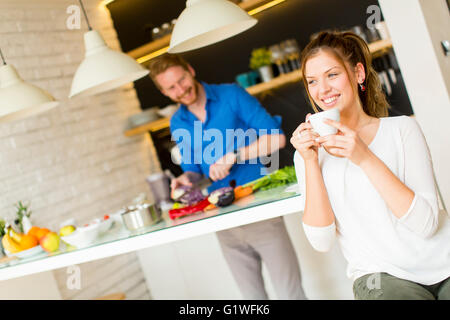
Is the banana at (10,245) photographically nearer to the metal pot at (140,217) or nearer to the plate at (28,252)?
the plate at (28,252)

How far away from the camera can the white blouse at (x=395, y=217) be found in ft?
4.31

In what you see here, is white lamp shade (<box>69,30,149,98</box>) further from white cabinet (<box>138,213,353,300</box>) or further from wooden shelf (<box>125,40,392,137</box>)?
wooden shelf (<box>125,40,392,137</box>)

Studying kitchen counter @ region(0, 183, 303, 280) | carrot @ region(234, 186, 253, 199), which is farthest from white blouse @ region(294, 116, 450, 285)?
carrot @ region(234, 186, 253, 199)

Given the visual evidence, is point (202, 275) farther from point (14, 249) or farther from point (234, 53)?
point (234, 53)

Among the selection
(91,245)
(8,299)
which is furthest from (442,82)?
(8,299)

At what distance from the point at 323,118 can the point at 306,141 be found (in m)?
0.09

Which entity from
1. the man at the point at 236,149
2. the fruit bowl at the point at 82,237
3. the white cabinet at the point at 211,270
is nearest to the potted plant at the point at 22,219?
the fruit bowl at the point at 82,237

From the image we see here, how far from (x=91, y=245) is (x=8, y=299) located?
36.1 inches

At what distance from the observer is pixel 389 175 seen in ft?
4.20

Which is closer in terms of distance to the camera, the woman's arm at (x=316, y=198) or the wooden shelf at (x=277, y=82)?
the woman's arm at (x=316, y=198)

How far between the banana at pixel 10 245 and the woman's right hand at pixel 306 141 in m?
1.53

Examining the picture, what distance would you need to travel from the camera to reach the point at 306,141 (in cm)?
136

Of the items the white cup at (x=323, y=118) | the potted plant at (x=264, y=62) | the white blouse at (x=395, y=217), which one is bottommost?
the white blouse at (x=395, y=217)
